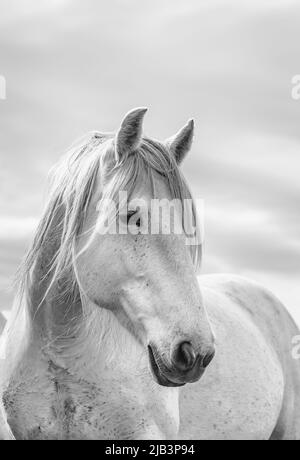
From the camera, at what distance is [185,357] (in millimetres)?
3891

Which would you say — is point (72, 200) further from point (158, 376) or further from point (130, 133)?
point (158, 376)

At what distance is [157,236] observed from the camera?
406cm

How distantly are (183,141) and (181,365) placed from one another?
1338mm

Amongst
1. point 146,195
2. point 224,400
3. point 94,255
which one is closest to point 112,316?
point 94,255

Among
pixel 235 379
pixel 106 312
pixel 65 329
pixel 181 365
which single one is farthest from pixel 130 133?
pixel 235 379

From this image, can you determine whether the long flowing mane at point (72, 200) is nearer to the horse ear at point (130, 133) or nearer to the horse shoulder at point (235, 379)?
the horse ear at point (130, 133)

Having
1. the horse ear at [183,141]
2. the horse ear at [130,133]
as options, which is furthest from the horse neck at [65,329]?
the horse ear at [183,141]

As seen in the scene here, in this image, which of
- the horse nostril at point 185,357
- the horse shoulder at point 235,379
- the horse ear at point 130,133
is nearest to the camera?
the horse nostril at point 185,357

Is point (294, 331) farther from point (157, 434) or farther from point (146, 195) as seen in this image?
point (146, 195)

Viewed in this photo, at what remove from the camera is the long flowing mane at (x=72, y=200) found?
4.30 m

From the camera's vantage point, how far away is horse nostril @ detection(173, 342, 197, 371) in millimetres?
3865

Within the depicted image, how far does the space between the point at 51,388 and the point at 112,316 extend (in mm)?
529
